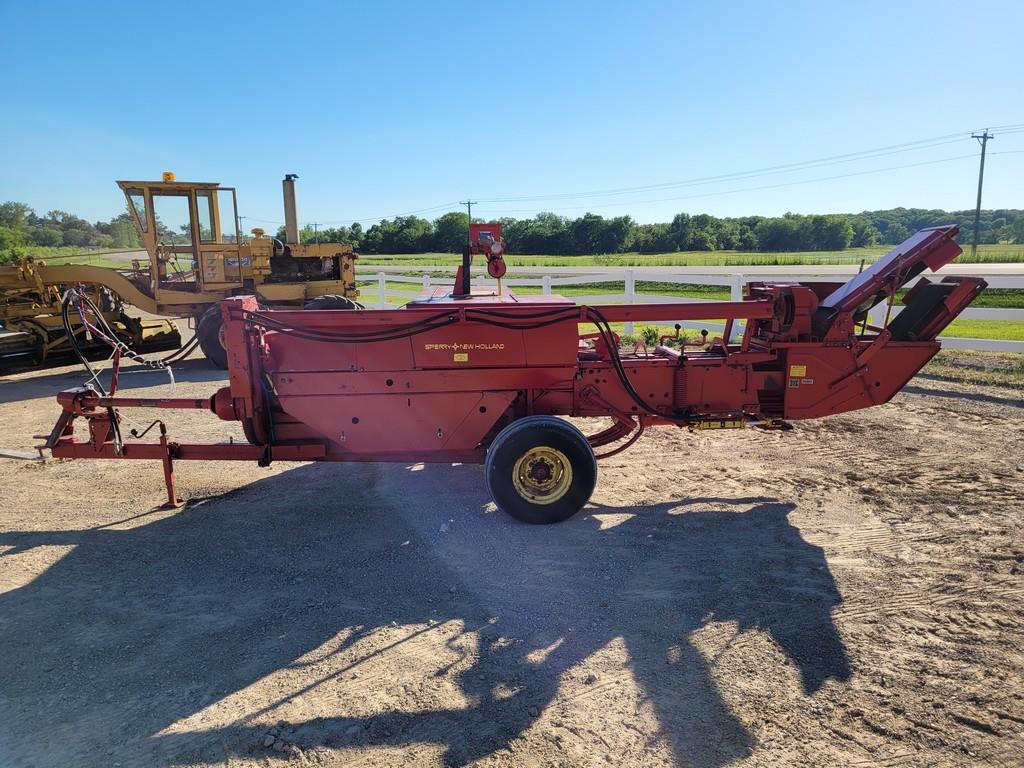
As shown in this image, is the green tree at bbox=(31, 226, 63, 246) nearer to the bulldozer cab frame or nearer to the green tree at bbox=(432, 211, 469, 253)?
the green tree at bbox=(432, 211, 469, 253)

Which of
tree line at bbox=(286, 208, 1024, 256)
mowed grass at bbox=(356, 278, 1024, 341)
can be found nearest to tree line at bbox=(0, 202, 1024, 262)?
tree line at bbox=(286, 208, 1024, 256)

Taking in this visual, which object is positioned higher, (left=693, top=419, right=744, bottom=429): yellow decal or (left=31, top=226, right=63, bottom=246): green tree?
(left=31, top=226, right=63, bottom=246): green tree

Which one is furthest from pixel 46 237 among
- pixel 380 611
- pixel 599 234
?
pixel 380 611

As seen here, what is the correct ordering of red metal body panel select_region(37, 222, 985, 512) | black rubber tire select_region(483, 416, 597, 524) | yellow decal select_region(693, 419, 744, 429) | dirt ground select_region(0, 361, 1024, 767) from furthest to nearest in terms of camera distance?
yellow decal select_region(693, 419, 744, 429), red metal body panel select_region(37, 222, 985, 512), black rubber tire select_region(483, 416, 597, 524), dirt ground select_region(0, 361, 1024, 767)

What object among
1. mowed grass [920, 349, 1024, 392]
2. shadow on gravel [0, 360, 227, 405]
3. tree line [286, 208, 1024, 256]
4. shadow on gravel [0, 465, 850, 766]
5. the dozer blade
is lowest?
shadow on gravel [0, 465, 850, 766]

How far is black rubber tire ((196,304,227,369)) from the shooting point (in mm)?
11297

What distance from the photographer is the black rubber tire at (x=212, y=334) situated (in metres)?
11.3

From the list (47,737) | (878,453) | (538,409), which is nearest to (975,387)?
(878,453)

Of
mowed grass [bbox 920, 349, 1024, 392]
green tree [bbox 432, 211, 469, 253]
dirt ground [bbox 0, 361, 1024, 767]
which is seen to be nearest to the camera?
dirt ground [bbox 0, 361, 1024, 767]

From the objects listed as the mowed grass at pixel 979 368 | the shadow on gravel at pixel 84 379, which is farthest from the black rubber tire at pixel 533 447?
the mowed grass at pixel 979 368

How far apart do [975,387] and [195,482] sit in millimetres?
9515

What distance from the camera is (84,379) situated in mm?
11062

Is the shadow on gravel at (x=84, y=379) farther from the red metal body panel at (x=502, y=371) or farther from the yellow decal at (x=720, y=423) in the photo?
the yellow decal at (x=720, y=423)

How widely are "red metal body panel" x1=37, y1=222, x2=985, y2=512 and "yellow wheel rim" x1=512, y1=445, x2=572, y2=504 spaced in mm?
464
